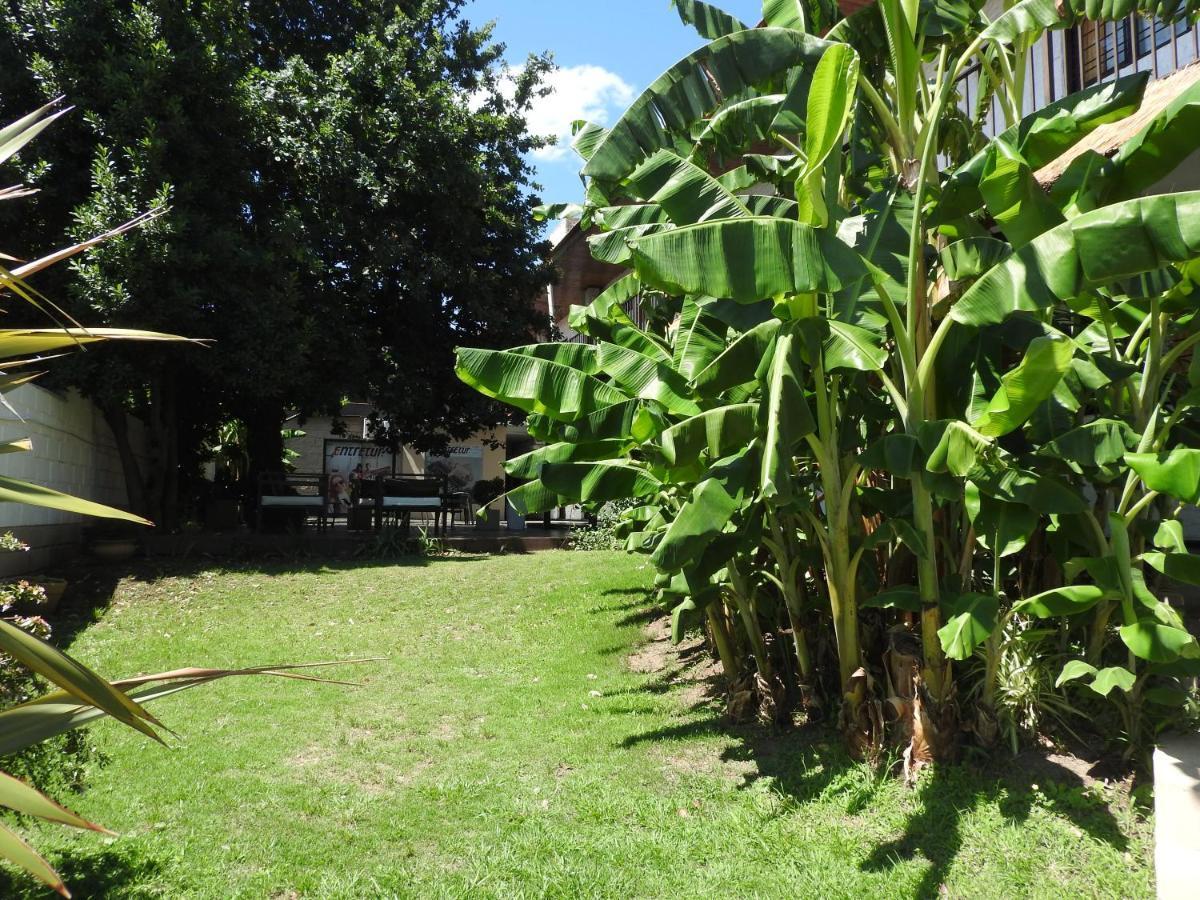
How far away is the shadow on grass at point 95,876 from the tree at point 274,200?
8.97 m

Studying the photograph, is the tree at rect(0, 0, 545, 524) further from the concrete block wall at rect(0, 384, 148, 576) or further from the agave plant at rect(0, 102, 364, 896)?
the agave plant at rect(0, 102, 364, 896)

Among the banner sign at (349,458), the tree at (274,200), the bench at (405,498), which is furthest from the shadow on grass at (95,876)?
the banner sign at (349,458)

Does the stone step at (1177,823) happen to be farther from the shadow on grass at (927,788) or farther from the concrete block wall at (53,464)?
the concrete block wall at (53,464)

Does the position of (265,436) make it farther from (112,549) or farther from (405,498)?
(112,549)

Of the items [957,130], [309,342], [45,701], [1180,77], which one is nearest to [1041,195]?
[957,130]

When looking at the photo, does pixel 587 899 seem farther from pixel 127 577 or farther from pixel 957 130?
Answer: pixel 127 577

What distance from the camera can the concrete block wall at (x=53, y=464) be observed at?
1016 cm

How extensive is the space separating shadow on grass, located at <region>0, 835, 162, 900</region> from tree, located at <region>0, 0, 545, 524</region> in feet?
29.4

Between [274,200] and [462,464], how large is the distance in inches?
475

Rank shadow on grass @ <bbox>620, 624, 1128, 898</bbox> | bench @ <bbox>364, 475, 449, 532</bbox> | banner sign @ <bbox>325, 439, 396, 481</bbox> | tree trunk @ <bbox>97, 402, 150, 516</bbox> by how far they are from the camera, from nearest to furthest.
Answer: shadow on grass @ <bbox>620, 624, 1128, 898</bbox>
tree trunk @ <bbox>97, 402, 150, 516</bbox>
bench @ <bbox>364, 475, 449, 532</bbox>
banner sign @ <bbox>325, 439, 396, 481</bbox>

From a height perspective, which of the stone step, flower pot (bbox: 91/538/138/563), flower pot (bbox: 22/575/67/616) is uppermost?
flower pot (bbox: 91/538/138/563)

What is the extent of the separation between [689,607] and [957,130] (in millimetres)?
3776

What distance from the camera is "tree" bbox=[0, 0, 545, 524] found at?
12117 mm

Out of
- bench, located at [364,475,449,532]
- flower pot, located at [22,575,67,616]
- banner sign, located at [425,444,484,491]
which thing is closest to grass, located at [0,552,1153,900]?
flower pot, located at [22,575,67,616]
